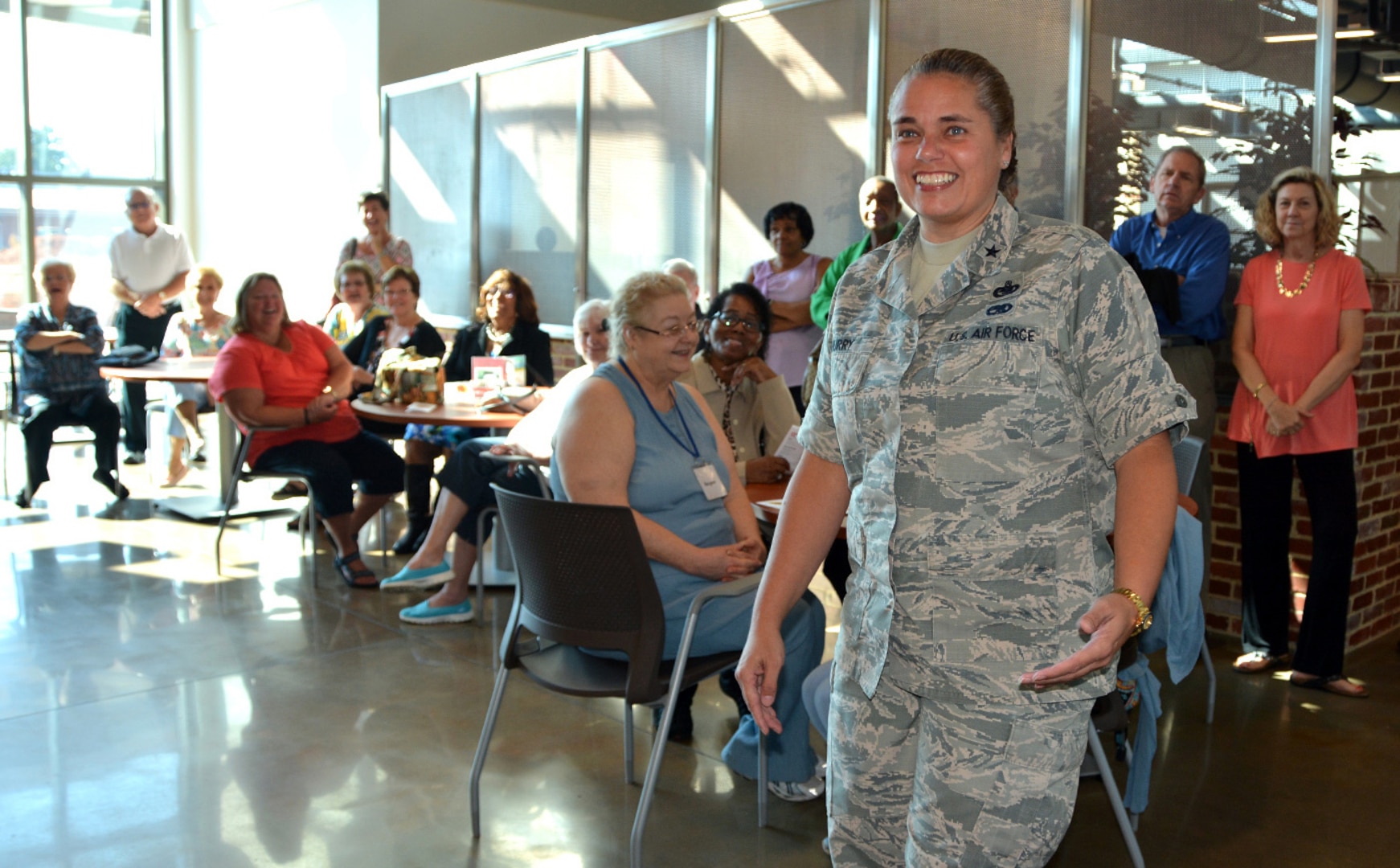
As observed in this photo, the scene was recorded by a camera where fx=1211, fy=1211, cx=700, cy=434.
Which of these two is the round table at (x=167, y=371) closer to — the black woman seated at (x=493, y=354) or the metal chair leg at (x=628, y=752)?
the black woman seated at (x=493, y=354)

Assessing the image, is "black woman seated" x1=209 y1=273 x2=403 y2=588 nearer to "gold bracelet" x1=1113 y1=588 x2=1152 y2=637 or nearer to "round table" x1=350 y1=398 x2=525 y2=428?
"round table" x1=350 y1=398 x2=525 y2=428

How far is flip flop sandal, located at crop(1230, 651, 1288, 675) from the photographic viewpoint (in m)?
4.27

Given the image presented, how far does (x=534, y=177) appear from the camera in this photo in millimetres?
8273

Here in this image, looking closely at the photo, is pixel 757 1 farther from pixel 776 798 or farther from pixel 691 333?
pixel 776 798

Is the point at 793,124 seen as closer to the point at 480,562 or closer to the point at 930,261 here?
the point at 480,562

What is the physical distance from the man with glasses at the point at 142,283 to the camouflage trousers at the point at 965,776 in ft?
26.4

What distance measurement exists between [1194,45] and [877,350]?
3.77 meters

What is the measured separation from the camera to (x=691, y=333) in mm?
3209

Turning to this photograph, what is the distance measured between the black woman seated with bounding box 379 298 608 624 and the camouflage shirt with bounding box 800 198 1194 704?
2924 millimetres

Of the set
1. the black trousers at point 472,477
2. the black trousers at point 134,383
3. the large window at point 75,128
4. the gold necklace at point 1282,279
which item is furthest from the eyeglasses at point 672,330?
the large window at point 75,128

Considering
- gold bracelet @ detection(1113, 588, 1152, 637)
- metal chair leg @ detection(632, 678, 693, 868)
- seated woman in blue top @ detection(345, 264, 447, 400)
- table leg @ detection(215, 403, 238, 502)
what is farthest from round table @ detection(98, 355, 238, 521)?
gold bracelet @ detection(1113, 588, 1152, 637)

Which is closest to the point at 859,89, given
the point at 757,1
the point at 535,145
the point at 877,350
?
the point at 757,1

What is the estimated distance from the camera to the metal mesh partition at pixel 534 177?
7988 millimetres

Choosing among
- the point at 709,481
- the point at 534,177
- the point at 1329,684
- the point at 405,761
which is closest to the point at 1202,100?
the point at 1329,684
